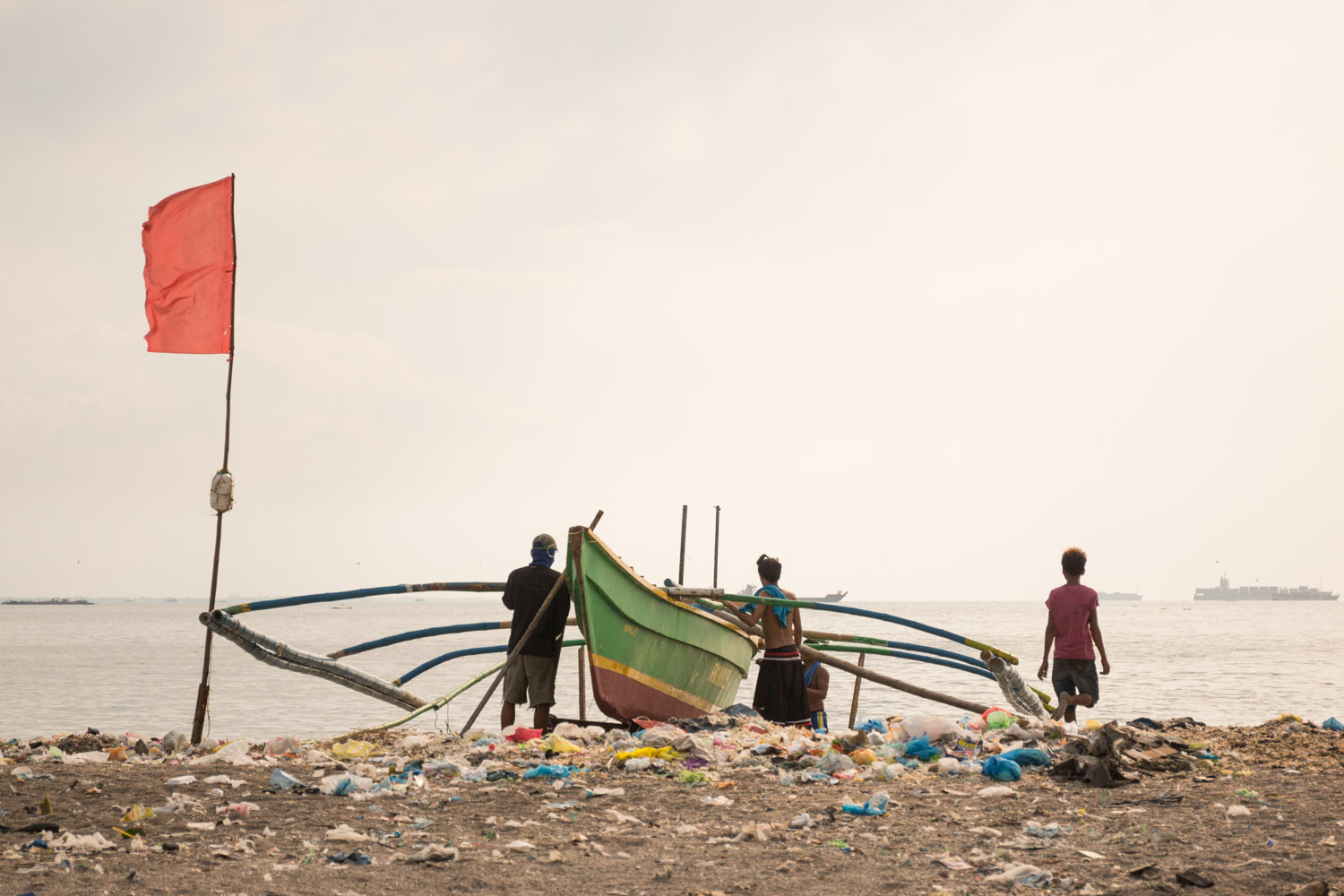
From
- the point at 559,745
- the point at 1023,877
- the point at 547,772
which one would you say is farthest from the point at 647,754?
the point at 1023,877

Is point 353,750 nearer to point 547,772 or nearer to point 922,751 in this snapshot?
point 547,772

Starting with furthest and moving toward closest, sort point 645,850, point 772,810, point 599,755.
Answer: point 599,755
point 772,810
point 645,850

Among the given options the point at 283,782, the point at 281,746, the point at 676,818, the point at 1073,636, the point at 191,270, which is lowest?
the point at 281,746

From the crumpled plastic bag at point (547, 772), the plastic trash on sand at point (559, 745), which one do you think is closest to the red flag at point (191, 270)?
the plastic trash on sand at point (559, 745)

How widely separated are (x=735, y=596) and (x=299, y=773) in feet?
13.4

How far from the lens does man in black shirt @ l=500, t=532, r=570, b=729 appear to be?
9.32 metres

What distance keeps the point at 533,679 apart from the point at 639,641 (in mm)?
1093

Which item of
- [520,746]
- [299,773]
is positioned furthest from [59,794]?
[520,746]

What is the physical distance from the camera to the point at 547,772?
24.0 feet

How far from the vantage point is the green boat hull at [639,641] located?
30.0ft

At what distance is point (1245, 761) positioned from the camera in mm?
7824

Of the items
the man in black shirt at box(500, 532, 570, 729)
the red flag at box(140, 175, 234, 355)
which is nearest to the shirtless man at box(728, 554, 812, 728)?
the man in black shirt at box(500, 532, 570, 729)

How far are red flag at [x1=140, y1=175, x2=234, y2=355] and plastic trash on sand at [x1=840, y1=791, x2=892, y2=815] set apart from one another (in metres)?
7.25

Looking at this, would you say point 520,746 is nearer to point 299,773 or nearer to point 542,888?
point 299,773
